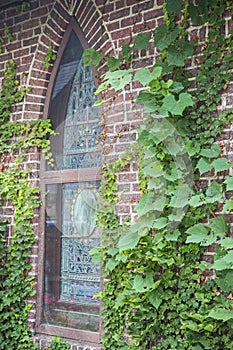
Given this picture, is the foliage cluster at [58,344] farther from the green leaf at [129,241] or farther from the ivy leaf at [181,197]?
the ivy leaf at [181,197]

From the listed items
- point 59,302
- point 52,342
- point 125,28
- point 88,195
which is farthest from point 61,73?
point 52,342

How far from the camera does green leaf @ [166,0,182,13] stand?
388 cm

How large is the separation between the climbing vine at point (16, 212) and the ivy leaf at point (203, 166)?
1550 millimetres

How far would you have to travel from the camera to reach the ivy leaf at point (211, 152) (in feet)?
12.0

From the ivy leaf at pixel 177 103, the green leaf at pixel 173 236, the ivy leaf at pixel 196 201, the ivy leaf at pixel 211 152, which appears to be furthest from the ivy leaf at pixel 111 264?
the ivy leaf at pixel 177 103

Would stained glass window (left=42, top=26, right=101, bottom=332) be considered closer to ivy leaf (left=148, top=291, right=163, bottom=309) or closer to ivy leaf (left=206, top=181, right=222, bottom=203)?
ivy leaf (left=148, top=291, right=163, bottom=309)

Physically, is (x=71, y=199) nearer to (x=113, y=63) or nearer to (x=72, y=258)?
(x=72, y=258)

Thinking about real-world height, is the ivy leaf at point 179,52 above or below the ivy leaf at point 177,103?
above

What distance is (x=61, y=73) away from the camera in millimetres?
4836

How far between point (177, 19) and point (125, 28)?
0.47 metres

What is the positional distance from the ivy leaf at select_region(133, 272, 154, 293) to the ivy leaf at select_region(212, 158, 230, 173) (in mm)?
850

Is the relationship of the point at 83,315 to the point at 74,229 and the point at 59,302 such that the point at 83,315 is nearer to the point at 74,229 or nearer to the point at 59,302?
the point at 59,302

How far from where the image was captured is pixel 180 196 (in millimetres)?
3750

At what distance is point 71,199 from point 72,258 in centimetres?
47
